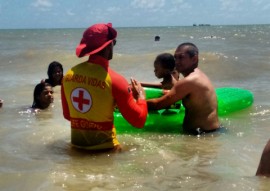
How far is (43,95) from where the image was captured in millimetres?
6543

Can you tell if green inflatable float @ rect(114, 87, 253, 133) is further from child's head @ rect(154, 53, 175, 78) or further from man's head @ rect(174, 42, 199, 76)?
man's head @ rect(174, 42, 199, 76)

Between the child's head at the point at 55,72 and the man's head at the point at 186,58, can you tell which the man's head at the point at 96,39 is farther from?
the child's head at the point at 55,72

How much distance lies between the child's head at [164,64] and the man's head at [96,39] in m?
1.55

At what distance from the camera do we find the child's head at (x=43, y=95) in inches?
252

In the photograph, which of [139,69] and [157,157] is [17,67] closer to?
[139,69]

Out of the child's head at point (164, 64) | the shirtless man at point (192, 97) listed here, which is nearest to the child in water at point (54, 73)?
the child's head at point (164, 64)

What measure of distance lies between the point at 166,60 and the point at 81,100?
5.79ft

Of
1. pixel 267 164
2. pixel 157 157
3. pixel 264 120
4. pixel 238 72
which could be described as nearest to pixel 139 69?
pixel 238 72

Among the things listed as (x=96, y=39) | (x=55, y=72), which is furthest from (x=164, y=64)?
(x=55, y=72)

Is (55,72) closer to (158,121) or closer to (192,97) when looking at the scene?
(158,121)

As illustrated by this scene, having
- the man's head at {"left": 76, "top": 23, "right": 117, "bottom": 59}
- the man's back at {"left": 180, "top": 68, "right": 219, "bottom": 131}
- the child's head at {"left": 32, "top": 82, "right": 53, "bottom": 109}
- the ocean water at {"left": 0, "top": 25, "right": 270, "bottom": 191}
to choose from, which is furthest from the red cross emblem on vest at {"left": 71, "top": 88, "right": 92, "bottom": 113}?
the child's head at {"left": 32, "top": 82, "right": 53, "bottom": 109}

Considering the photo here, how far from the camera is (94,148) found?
3801 mm

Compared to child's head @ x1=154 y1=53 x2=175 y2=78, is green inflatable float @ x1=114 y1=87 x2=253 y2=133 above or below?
below

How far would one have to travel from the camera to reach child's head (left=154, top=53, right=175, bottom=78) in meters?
5.04
